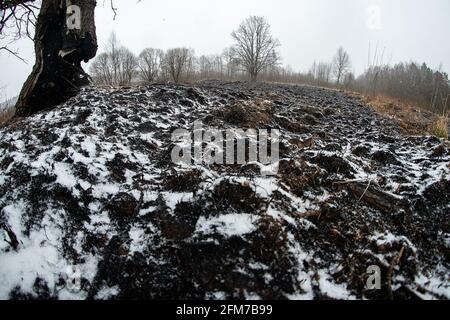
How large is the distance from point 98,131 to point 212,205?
1.89 m

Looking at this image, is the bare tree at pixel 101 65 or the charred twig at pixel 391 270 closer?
the charred twig at pixel 391 270

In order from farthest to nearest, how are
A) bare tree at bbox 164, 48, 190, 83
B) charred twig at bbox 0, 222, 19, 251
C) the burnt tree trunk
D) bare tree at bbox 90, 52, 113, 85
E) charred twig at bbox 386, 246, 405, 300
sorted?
1. bare tree at bbox 90, 52, 113, 85
2. bare tree at bbox 164, 48, 190, 83
3. the burnt tree trunk
4. charred twig at bbox 0, 222, 19, 251
5. charred twig at bbox 386, 246, 405, 300

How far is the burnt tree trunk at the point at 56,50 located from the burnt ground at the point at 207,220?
0.80 m

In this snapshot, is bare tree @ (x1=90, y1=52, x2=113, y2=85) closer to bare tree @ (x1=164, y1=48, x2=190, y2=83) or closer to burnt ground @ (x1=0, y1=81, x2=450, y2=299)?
bare tree @ (x1=164, y1=48, x2=190, y2=83)

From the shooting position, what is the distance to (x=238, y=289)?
1.77 meters

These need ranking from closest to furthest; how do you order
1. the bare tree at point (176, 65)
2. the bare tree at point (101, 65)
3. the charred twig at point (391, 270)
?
the charred twig at point (391, 270)
the bare tree at point (176, 65)
the bare tree at point (101, 65)

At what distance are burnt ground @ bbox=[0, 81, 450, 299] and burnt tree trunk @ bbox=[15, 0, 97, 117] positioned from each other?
799mm

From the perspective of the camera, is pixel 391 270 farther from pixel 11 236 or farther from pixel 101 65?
pixel 101 65

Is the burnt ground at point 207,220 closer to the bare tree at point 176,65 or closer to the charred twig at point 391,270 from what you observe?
the charred twig at point 391,270

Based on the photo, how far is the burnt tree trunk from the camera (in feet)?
13.3

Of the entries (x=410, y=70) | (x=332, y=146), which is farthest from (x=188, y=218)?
(x=410, y=70)

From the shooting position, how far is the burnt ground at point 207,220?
184 cm

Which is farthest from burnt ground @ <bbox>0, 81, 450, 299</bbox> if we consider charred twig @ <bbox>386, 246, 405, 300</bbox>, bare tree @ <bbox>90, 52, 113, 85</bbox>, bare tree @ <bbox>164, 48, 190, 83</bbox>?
bare tree @ <bbox>90, 52, 113, 85</bbox>

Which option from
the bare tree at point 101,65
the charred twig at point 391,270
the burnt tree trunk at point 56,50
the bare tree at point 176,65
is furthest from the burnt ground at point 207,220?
the bare tree at point 101,65
